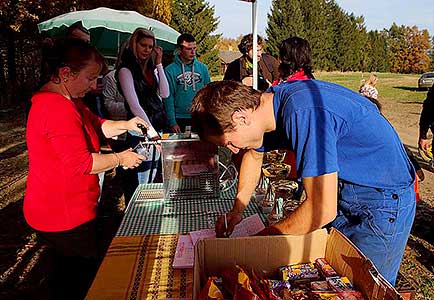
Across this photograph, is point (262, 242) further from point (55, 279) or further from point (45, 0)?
point (45, 0)

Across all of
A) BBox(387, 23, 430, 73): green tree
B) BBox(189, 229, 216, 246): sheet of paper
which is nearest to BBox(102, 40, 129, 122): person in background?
BBox(189, 229, 216, 246): sheet of paper

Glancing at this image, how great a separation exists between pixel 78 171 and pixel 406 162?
46.2 inches

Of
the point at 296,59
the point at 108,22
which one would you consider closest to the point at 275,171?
the point at 296,59

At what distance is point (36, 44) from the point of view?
1537 centimetres

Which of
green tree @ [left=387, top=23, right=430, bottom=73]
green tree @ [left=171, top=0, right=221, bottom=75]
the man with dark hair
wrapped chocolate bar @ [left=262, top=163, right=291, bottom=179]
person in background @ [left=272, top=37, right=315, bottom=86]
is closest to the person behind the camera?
the man with dark hair

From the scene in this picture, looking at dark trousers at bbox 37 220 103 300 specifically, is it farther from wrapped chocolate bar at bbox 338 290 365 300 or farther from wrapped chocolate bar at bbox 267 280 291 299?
wrapped chocolate bar at bbox 338 290 365 300

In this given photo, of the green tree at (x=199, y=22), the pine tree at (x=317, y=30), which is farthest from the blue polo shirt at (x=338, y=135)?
the pine tree at (x=317, y=30)

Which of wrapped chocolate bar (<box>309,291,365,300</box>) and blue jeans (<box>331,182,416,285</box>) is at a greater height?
blue jeans (<box>331,182,416,285</box>)

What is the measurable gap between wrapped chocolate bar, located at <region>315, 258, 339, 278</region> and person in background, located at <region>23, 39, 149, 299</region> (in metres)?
0.92

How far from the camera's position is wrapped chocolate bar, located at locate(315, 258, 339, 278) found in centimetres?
111

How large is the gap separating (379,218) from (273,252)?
38cm

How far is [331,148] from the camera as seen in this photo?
105 cm

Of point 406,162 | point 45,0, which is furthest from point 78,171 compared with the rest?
point 45,0

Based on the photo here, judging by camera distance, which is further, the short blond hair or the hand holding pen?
the short blond hair
